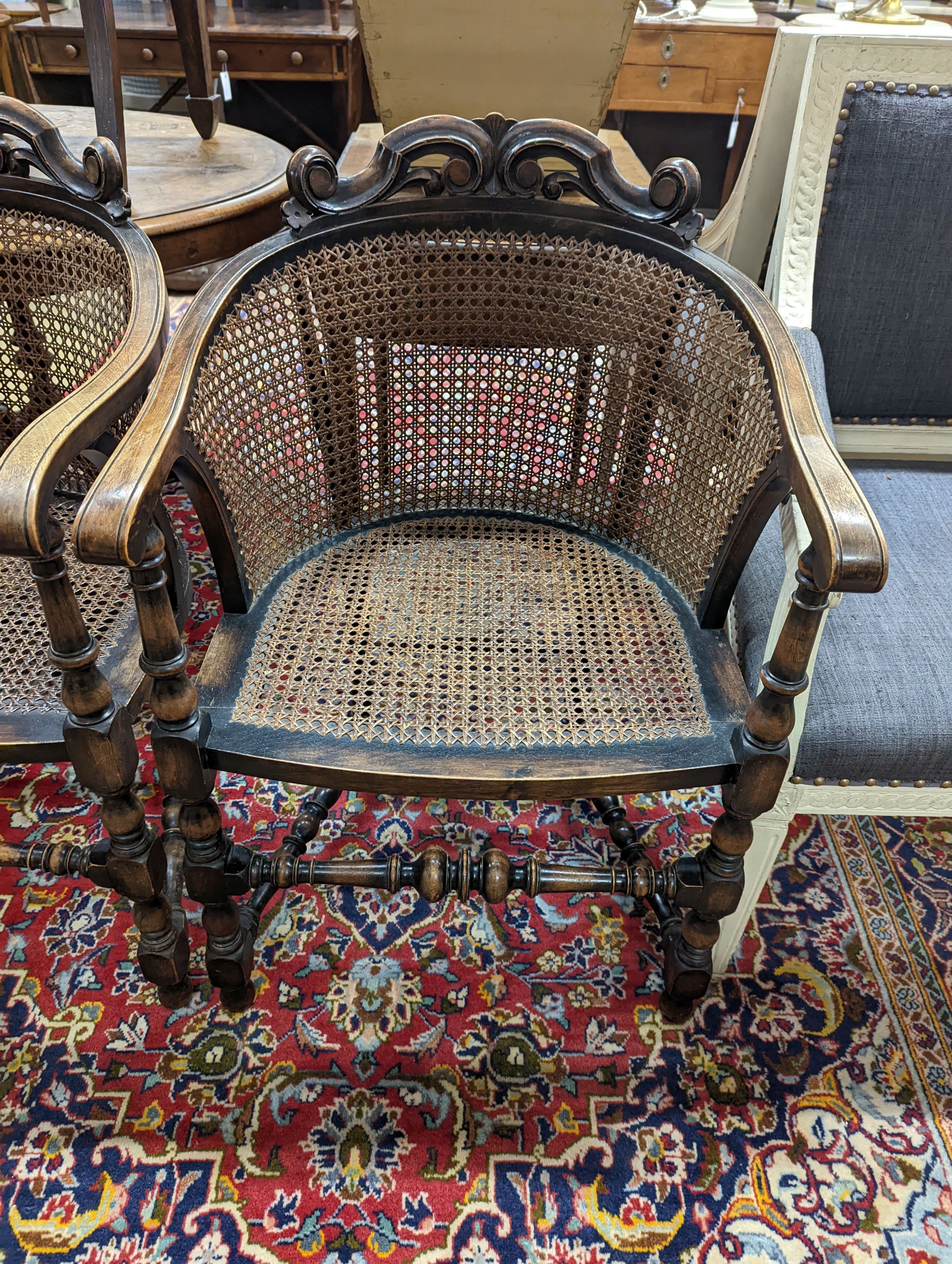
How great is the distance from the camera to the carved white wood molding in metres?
1.29

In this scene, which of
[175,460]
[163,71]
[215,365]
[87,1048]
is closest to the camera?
[175,460]

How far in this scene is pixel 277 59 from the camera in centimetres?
367

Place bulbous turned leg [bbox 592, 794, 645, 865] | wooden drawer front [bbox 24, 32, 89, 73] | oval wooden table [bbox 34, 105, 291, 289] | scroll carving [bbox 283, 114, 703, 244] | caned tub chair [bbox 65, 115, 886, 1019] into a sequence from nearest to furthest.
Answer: caned tub chair [bbox 65, 115, 886, 1019]
scroll carving [bbox 283, 114, 703, 244]
bulbous turned leg [bbox 592, 794, 645, 865]
oval wooden table [bbox 34, 105, 291, 289]
wooden drawer front [bbox 24, 32, 89, 73]

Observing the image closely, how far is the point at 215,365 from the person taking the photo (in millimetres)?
1085

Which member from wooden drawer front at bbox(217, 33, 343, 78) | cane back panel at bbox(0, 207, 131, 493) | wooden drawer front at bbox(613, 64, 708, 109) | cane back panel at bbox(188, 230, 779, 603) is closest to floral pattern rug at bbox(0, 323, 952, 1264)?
cane back panel at bbox(188, 230, 779, 603)

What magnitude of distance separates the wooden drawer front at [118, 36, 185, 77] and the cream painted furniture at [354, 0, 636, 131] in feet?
8.33

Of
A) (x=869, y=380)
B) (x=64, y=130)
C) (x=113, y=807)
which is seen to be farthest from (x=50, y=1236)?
(x=64, y=130)

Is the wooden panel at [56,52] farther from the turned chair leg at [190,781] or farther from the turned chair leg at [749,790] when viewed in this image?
the turned chair leg at [749,790]

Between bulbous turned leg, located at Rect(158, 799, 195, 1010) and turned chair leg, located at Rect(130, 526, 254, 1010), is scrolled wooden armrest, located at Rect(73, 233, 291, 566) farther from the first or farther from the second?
bulbous turned leg, located at Rect(158, 799, 195, 1010)

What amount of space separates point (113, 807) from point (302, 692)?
10.5 inches

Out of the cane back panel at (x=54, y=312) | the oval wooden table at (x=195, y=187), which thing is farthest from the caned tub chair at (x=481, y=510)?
the oval wooden table at (x=195, y=187)

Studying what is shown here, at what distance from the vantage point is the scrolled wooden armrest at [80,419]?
82 centimetres

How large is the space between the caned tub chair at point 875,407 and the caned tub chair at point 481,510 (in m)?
0.11

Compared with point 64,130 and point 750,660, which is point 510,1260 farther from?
point 64,130
